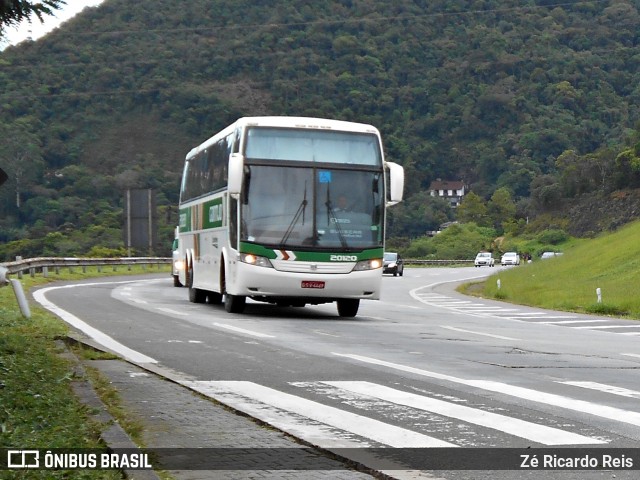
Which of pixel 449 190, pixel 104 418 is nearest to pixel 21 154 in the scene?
pixel 449 190

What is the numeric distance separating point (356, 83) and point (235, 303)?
453ft

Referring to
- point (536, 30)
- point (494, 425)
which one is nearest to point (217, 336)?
point (494, 425)

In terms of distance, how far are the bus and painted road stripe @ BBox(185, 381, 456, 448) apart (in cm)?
1092

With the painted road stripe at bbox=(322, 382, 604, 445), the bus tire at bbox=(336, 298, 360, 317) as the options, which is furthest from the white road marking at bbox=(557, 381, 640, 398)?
the bus tire at bbox=(336, 298, 360, 317)

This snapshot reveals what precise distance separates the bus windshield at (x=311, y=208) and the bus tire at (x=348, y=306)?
1.76 m

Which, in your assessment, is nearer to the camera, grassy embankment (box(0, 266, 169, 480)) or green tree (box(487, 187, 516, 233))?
grassy embankment (box(0, 266, 169, 480))

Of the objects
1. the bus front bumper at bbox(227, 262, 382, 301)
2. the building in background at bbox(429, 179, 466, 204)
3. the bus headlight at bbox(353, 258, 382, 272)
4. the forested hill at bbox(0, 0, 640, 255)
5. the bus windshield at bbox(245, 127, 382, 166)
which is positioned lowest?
the bus front bumper at bbox(227, 262, 382, 301)

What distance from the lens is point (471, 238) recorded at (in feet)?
440

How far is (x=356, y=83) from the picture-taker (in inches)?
6299

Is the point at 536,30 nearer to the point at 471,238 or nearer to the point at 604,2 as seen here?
the point at 604,2

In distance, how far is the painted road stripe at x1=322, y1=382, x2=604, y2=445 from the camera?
7.91m

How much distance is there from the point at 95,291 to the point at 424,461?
1052 inches

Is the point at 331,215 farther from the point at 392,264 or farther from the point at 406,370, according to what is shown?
the point at 392,264

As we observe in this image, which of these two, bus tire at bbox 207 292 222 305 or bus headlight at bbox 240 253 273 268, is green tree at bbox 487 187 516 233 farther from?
bus headlight at bbox 240 253 273 268
